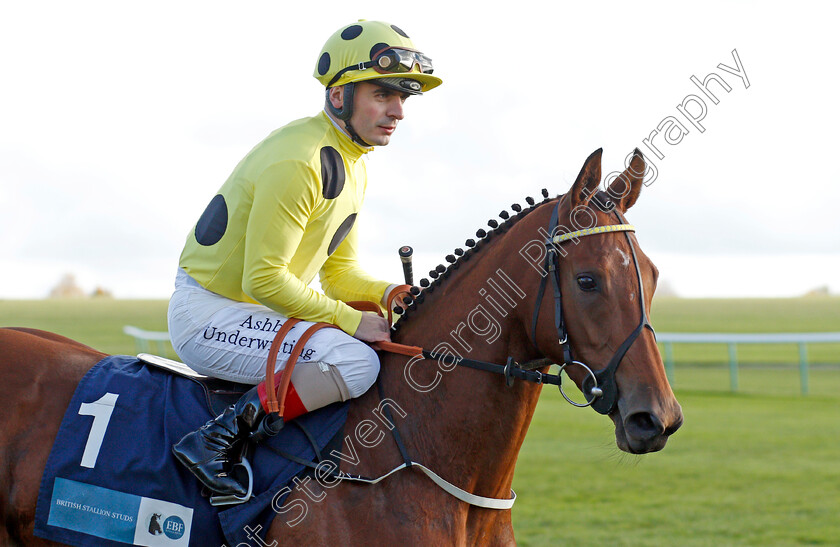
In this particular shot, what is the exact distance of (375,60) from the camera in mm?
3223

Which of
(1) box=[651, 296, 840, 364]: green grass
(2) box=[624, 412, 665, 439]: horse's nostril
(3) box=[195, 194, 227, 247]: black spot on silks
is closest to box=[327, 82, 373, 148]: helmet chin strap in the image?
(3) box=[195, 194, 227, 247]: black spot on silks

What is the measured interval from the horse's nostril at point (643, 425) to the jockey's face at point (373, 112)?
1511 mm

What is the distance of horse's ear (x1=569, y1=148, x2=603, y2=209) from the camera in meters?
2.85

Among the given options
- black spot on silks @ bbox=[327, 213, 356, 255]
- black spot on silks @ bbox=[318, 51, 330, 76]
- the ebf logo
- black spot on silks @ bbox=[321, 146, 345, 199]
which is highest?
black spot on silks @ bbox=[318, 51, 330, 76]

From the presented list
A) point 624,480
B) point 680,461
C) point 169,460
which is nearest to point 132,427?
point 169,460

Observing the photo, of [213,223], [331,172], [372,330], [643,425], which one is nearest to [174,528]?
[372,330]

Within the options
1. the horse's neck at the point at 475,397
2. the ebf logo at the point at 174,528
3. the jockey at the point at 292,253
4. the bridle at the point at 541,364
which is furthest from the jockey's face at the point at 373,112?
the ebf logo at the point at 174,528

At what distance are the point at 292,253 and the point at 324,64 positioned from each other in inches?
34.7

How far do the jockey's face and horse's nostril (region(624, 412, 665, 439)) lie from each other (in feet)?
4.96

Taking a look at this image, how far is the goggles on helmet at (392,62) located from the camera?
10.6 ft

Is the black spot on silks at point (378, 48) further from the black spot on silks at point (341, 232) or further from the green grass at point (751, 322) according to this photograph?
the green grass at point (751, 322)

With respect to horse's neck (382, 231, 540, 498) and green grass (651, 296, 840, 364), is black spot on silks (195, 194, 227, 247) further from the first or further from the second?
green grass (651, 296, 840, 364)

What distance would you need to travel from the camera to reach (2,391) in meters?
3.09

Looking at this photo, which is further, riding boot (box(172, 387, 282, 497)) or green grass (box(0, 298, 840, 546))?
green grass (box(0, 298, 840, 546))
